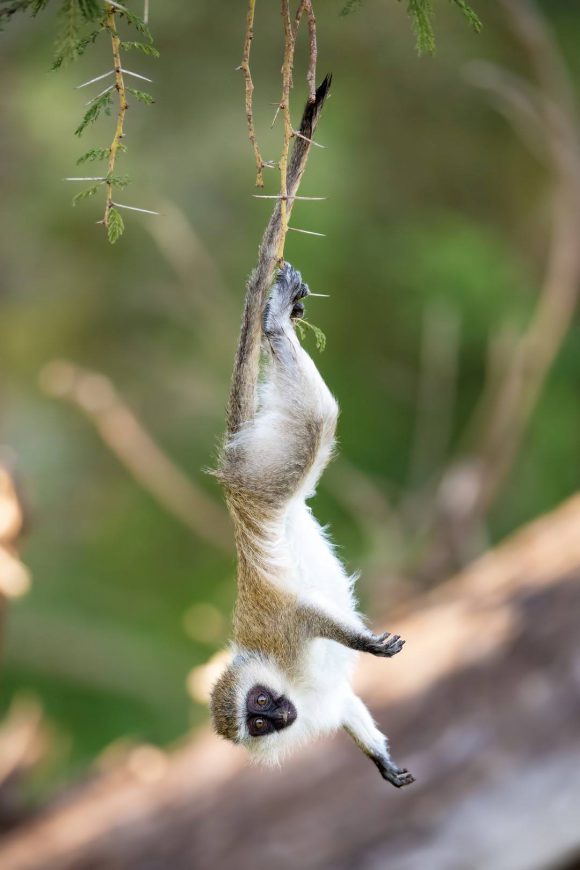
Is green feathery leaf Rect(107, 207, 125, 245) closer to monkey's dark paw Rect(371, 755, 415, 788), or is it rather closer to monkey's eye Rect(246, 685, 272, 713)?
monkey's eye Rect(246, 685, 272, 713)

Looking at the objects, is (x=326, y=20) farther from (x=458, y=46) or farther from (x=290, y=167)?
(x=290, y=167)

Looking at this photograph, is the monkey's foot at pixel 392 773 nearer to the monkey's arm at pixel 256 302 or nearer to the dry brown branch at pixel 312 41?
the monkey's arm at pixel 256 302

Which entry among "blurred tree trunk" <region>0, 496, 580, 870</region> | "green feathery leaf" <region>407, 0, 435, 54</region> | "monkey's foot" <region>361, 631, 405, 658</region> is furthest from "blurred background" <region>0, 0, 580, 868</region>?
"green feathery leaf" <region>407, 0, 435, 54</region>

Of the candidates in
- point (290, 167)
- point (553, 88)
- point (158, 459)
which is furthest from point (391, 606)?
point (290, 167)

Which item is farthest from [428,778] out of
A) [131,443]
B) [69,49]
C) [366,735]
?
[69,49]

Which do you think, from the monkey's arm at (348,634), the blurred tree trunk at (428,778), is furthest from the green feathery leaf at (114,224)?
the blurred tree trunk at (428,778)

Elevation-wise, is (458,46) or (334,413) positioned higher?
(458,46)

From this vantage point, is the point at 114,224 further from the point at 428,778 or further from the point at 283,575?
the point at 428,778
